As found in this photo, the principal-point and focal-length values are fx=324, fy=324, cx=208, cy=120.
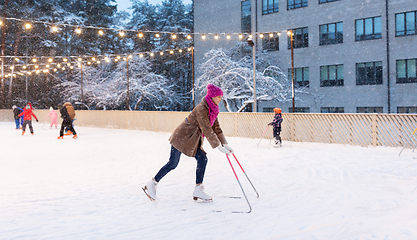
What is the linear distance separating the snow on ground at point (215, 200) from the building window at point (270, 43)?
18.6 m

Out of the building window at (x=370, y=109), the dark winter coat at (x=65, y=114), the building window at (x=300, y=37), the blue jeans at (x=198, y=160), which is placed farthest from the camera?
the building window at (x=300, y=37)

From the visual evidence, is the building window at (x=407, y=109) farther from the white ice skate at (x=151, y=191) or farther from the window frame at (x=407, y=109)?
the white ice skate at (x=151, y=191)

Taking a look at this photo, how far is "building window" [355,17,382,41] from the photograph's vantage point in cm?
2130

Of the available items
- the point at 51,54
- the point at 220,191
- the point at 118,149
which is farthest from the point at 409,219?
the point at 51,54

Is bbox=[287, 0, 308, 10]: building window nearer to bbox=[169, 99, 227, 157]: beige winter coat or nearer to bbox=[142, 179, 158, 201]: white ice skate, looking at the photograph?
bbox=[169, 99, 227, 157]: beige winter coat

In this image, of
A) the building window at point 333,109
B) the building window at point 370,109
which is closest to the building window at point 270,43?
the building window at point 333,109

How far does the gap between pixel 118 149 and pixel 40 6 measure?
113ft

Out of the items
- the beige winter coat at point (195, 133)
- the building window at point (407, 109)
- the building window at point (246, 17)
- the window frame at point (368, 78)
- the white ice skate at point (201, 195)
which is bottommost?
the white ice skate at point (201, 195)

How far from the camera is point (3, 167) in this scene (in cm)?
721

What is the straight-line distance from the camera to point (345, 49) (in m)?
22.5

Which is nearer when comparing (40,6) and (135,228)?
(135,228)

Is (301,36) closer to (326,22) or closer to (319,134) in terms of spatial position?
(326,22)

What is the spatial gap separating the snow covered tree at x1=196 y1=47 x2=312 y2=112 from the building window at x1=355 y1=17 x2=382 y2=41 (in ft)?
17.3

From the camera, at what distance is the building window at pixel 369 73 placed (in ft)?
69.9
